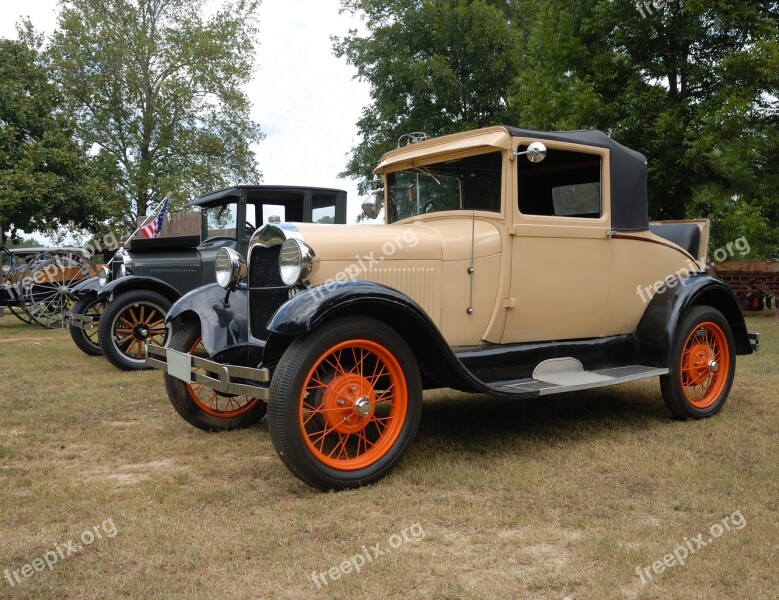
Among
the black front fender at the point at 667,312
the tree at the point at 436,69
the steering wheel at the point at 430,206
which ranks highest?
the tree at the point at 436,69

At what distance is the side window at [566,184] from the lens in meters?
4.69

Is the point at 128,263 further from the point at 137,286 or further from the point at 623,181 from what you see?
the point at 623,181

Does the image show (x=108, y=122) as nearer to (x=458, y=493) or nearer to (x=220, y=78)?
(x=220, y=78)

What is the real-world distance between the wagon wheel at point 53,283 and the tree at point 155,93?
13.3 m

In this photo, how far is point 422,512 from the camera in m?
3.31

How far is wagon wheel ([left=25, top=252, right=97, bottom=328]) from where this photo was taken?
12247 mm

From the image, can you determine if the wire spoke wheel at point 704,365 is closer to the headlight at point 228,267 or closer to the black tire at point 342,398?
the black tire at point 342,398

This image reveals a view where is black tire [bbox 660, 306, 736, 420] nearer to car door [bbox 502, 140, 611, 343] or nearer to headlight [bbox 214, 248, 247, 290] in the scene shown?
car door [bbox 502, 140, 611, 343]

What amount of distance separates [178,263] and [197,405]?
4029 millimetres

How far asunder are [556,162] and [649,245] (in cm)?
100

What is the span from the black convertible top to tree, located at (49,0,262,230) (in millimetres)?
22732

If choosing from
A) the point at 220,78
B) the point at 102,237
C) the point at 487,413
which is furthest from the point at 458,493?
the point at 220,78

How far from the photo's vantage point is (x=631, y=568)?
8.80 feet

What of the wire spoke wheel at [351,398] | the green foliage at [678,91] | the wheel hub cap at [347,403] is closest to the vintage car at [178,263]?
the wire spoke wheel at [351,398]
